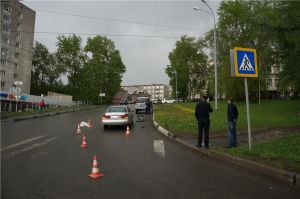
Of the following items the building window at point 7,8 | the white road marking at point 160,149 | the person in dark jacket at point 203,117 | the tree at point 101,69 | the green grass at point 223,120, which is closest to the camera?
the white road marking at point 160,149

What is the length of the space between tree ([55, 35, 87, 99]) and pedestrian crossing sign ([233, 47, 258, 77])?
72.3 meters

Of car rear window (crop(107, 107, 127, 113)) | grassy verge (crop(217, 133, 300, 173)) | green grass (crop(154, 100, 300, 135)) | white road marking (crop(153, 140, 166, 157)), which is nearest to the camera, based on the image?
grassy verge (crop(217, 133, 300, 173))

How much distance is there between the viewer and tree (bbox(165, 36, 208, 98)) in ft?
243

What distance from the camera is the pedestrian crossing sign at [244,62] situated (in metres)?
8.16

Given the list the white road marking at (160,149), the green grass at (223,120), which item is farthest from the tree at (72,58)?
the white road marking at (160,149)

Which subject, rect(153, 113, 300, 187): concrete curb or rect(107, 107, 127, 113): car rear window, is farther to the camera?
rect(107, 107, 127, 113): car rear window

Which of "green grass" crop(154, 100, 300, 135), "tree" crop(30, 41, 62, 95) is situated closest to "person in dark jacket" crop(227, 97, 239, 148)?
"green grass" crop(154, 100, 300, 135)

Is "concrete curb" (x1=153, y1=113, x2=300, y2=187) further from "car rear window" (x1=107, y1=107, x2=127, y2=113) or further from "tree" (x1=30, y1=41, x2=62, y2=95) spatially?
"tree" (x1=30, y1=41, x2=62, y2=95)

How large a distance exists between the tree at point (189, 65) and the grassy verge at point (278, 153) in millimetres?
64917

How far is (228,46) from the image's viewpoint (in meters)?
42.1

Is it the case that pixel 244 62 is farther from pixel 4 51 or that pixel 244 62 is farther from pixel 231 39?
pixel 4 51

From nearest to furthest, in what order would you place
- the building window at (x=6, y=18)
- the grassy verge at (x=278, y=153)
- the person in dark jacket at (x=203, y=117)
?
the grassy verge at (x=278, y=153) → the person in dark jacket at (x=203, y=117) → the building window at (x=6, y=18)

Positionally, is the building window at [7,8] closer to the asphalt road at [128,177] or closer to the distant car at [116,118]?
the distant car at [116,118]

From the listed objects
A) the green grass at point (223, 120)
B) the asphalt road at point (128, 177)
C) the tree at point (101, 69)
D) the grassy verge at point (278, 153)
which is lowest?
the asphalt road at point (128, 177)
